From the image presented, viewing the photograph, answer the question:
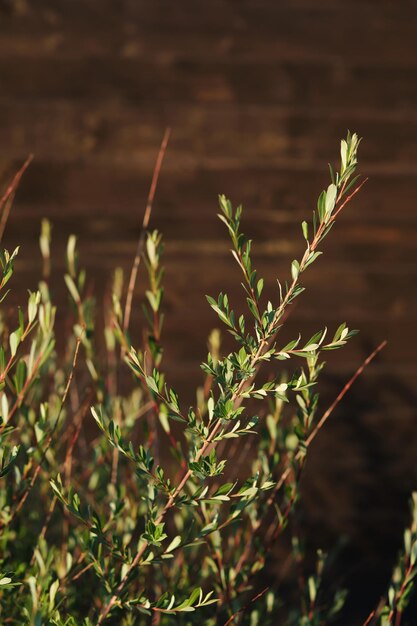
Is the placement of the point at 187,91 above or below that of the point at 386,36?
below

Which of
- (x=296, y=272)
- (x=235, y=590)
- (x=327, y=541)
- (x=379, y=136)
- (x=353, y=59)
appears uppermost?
(x=296, y=272)

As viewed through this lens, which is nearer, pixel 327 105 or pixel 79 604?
pixel 79 604

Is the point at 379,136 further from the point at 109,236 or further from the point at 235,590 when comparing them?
the point at 235,590

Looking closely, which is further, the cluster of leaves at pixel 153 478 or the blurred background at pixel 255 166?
the blurred background at pixel 255 166

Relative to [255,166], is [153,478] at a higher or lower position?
higher

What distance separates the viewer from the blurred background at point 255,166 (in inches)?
119

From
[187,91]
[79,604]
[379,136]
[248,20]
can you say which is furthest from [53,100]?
[79,604]

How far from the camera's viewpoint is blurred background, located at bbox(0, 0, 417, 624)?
302 centimetres

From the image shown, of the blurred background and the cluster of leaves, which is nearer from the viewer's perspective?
the cluster of leaves

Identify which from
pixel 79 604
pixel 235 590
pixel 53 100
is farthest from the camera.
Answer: pixel 53 100

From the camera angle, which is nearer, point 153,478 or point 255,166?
point 153,478

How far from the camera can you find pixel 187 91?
10.1 ft

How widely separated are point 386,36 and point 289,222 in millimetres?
783

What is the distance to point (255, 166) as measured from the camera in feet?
10.2
